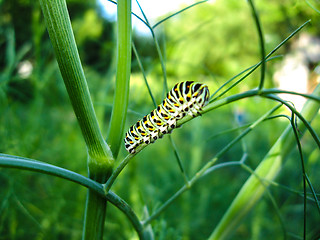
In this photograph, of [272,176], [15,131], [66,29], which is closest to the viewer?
[66,29]

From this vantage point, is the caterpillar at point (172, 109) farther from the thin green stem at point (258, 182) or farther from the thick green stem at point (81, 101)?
the thin green stem at point (258, 182)

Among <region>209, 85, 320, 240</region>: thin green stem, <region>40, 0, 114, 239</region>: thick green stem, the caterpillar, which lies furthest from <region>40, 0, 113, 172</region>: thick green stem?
<region>209, 85, 320, 240</region>: thin green stem

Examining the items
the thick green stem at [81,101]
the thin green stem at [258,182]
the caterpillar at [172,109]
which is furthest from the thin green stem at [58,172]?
the thin green stem at [258,182]

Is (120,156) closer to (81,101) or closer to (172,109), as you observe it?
(172,109)

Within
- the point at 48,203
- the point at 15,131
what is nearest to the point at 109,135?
the point at 15,131

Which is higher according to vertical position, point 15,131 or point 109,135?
point 15,131

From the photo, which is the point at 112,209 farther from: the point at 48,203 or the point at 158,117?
the point at 158,117
